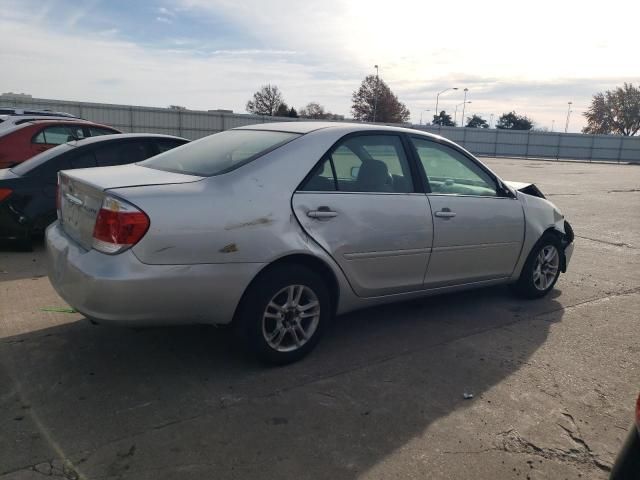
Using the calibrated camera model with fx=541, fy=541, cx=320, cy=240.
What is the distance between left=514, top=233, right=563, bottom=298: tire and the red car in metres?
6.53

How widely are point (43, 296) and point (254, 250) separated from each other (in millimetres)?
2574

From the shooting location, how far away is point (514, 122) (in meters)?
83.5

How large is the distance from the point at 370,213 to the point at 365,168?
1.31 feet

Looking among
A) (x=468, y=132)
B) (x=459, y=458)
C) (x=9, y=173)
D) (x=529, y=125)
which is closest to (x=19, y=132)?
(x=9, y=173)

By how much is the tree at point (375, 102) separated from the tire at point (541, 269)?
212 ft

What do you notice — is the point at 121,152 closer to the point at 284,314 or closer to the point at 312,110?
the point at 284,314

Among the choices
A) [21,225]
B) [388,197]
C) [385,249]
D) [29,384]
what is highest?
[388,197]

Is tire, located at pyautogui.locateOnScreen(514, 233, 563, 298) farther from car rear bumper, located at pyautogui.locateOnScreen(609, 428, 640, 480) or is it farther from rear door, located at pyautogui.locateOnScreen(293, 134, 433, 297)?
car rear bumper, located at pyautogui.locateOnScreen(609, 428, 640, 480)

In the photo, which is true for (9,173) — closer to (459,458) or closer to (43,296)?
(43,296)

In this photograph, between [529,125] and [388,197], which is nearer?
[388,197]

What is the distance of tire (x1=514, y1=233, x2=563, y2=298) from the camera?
5.16 meters

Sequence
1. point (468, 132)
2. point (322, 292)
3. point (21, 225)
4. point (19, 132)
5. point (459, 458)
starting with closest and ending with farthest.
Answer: point (459, 458) < point (322, 292) < point (21, 225) < point (19, 132) < point (468, 132)

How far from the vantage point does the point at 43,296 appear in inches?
188

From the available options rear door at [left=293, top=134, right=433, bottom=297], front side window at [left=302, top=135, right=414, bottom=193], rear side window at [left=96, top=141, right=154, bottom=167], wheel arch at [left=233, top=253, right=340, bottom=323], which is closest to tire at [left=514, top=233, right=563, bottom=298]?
rear door at [left=293, top=134, right=433, bottom=297]
